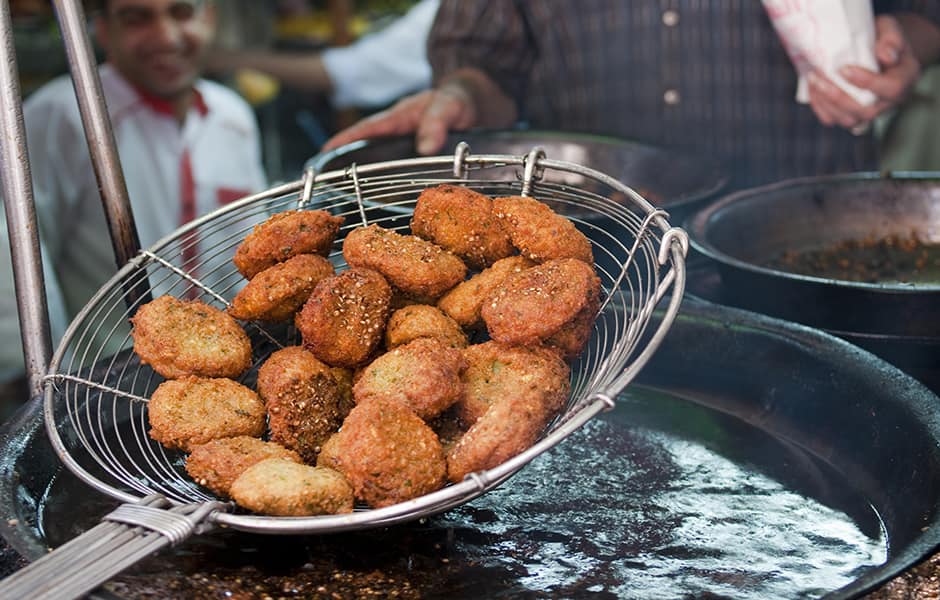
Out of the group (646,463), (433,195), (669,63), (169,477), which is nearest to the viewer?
(169,477)

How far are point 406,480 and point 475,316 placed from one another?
474mm

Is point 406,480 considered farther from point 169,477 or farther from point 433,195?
point 433,195

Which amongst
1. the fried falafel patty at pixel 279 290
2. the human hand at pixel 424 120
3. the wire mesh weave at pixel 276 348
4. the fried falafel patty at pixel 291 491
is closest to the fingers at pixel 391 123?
the human hand at pixel 424 120

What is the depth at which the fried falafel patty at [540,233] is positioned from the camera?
5.51ft

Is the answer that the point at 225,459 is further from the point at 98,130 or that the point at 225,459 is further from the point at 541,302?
the point at 98,130

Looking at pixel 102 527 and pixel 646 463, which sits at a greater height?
pixel 102 527

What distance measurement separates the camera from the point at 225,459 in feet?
4.55

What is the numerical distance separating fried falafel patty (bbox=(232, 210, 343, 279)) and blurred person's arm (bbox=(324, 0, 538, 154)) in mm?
1419

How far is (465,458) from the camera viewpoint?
1340 millimetres

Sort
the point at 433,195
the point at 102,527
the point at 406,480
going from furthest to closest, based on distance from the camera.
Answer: the point at 433,195
the point at 406,480
the point at 102,527

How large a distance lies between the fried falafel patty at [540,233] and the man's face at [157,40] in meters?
3.12

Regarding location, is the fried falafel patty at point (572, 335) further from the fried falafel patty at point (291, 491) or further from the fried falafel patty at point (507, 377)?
the fried falafel patty at point (291, 491)

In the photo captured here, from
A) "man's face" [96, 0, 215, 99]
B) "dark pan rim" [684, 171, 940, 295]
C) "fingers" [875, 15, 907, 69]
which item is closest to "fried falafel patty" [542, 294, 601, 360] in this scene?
"dark pan rim" [684, 171, 940, 295]

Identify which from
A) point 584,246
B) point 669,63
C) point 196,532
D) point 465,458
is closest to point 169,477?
point 196,532
